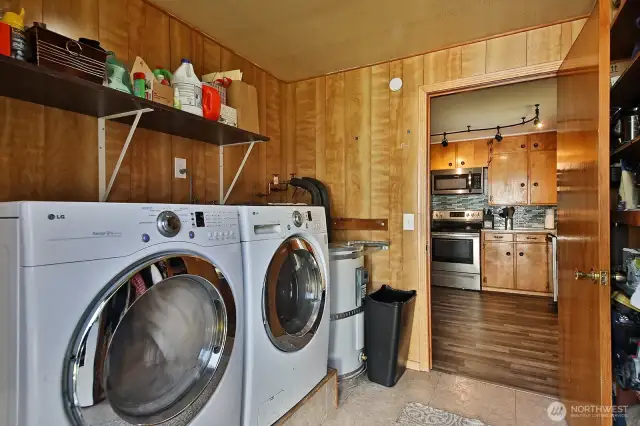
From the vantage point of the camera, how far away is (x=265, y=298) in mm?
1365

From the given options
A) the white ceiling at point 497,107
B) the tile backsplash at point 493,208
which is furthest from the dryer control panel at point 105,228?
the tile backsplash at point 493,208

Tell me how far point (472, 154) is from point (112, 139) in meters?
4.76

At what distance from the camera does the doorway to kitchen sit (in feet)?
10.5

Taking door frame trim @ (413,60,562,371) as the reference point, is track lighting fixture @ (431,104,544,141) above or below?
above

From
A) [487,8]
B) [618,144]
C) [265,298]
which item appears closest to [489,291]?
[618,144]

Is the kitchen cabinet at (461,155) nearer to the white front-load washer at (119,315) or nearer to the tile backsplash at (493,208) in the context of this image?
the tile backsplash at (493,208)

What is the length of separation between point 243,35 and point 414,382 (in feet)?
8.21

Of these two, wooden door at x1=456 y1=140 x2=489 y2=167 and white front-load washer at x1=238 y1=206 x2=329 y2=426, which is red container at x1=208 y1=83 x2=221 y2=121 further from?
wooden door at x1=456 y1=140 x2=489 y2=167

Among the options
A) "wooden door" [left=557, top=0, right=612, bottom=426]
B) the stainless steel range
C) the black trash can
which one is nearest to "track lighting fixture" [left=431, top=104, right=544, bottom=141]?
the stainless steel range

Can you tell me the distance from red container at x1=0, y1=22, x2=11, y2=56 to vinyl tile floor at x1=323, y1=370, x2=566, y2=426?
2.04 metres

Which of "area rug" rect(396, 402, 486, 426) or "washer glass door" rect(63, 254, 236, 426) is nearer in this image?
"washer glass door" rect(63, 254, 236, 426)

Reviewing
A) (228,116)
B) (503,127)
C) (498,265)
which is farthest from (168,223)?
(498,265)

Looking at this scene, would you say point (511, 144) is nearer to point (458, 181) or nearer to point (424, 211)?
point (458, 181)

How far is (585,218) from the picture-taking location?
1399mm
